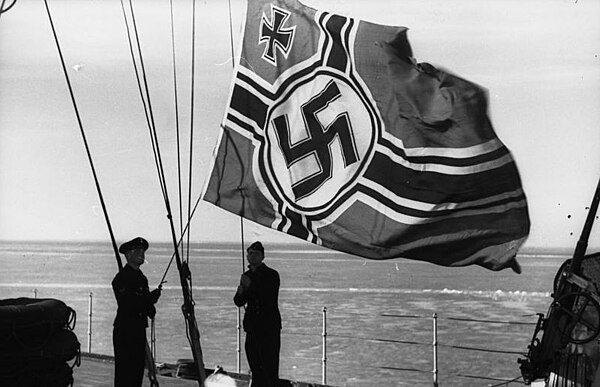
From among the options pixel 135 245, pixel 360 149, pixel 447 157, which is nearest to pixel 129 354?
pixel 135 245

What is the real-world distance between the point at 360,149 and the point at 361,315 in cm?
2886

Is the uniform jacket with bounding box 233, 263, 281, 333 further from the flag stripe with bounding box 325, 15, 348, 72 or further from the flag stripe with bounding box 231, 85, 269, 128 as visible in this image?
the flag stripe with bounding box 325, 15, 348, 72

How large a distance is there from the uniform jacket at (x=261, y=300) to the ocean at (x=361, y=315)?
1.79m

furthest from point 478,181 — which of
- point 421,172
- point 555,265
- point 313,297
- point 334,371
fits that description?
point 555,265

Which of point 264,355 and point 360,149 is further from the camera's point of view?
point 360,149

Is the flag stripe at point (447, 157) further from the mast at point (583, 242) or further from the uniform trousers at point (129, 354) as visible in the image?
the uniform trousers at point (129, 354)

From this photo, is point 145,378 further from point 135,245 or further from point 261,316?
point 135,245

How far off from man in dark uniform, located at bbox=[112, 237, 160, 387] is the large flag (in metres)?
1.47

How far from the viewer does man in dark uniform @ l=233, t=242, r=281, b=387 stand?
875 cm

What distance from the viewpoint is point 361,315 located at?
124 feet

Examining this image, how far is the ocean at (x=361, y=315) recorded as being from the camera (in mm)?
23922

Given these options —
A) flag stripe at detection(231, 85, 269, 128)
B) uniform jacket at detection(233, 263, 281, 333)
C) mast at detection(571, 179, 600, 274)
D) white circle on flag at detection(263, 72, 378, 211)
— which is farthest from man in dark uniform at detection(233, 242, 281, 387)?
mast at detection(571, 179, 600, 274)

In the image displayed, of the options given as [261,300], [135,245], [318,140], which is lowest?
[261,300]

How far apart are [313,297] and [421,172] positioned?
125 ft
